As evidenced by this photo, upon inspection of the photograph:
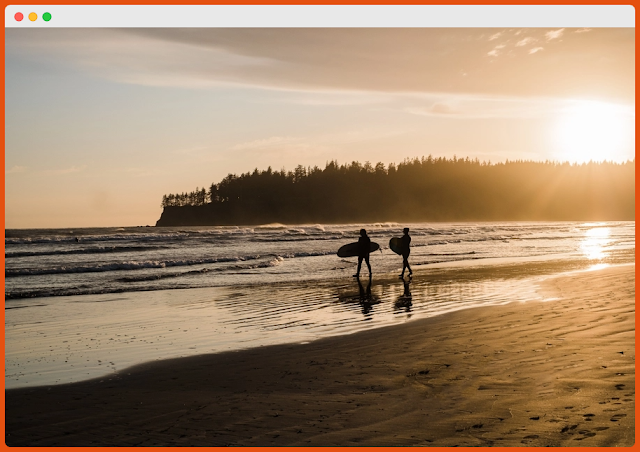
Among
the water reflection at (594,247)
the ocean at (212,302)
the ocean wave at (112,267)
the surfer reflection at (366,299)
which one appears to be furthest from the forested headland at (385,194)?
the surfer reflection at (366,299)

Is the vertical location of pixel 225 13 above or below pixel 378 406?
above

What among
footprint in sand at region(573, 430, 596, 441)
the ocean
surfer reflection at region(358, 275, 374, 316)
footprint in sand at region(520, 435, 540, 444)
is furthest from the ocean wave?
footprint in sand at region(573, 430, 596, 441)

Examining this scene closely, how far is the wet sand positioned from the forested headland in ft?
483

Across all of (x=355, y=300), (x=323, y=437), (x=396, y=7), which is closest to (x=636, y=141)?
(x=396, y=7)

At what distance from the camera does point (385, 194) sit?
174 meters

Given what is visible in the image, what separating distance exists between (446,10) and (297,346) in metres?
6.03

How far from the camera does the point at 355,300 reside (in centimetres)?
1455

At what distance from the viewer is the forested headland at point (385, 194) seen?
158m

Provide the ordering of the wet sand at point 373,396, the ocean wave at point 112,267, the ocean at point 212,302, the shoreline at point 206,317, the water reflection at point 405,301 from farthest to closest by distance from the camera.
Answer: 1. the ocean wave at point 112,267
2. the water reflection at point 405,301
3. the ocean at point 212,302
4. the shoreline at point 206,317
5. the wet sand at point 373,396

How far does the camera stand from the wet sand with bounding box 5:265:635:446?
16.1 ft

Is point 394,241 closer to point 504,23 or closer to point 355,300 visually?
point 355,300

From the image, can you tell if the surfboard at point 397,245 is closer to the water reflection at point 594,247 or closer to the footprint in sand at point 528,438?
the water reflection at point 594,247

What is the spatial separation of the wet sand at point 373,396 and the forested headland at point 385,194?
483 ft

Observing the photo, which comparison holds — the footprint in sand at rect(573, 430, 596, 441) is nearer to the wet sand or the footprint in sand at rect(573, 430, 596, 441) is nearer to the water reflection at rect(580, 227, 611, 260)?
the wet sand
